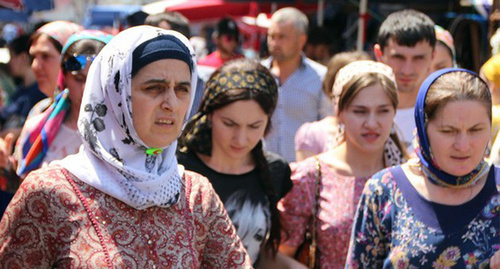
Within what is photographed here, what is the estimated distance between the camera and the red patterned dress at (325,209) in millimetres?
3574

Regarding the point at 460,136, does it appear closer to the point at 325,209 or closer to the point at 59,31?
the point at 325,209

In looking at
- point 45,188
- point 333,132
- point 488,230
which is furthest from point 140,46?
point 333,132

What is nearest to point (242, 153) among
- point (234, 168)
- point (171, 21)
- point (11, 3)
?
point (234, 168)

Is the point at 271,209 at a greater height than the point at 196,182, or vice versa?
the point at 196,182

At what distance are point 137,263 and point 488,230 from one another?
147 cm

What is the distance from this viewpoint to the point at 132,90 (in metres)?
2.39

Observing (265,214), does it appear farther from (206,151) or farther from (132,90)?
(132,90)

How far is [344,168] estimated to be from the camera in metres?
3.77

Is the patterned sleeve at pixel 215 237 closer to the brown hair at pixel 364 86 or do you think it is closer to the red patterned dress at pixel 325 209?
the red patterned dress at pixel 325 209

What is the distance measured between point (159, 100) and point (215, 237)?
563 millimetres

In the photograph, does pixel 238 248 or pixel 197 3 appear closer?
pixel 238 248

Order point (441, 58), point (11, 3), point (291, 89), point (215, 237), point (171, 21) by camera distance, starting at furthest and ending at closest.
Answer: point (291, 89)
point (11, 3)
point (171, 21)
point (441, 58)
point (215, 237)

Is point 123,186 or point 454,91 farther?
point 454,91

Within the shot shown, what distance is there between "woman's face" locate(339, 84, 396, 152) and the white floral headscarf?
1571 millimetres
